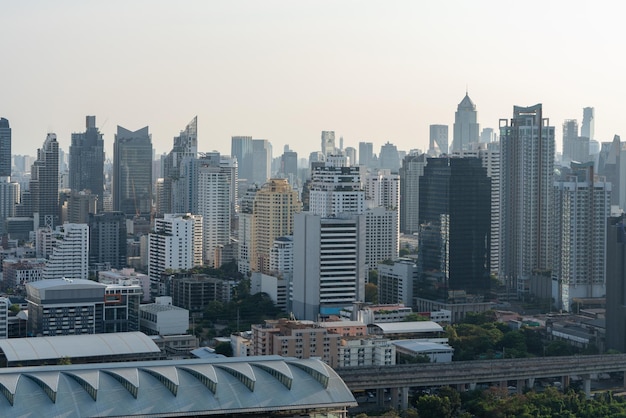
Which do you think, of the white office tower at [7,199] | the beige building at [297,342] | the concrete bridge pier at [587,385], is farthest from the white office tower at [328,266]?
the white office tower at [7,199]

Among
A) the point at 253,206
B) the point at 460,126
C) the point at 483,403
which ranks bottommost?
the point at 483,403

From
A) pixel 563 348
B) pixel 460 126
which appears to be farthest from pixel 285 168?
pixel 563 348

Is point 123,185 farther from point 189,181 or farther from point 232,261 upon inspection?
point 232,261

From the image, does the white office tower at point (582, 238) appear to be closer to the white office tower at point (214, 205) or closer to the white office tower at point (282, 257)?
the white office tower at point (282, 257)

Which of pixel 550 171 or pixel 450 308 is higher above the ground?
pixel 550 171

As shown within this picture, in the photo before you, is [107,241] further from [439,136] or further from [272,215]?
[439,136]

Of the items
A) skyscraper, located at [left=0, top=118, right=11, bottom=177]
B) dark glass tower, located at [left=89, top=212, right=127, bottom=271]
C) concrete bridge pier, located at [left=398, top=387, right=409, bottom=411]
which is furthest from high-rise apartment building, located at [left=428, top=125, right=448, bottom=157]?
concrete bridge pier, located at [left=398, top=387, right=409, bottom=411]
